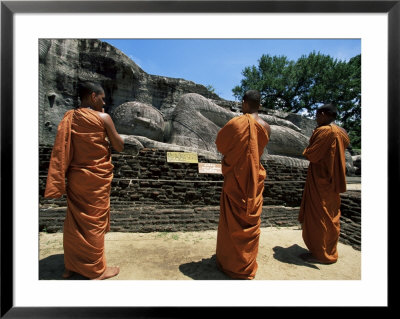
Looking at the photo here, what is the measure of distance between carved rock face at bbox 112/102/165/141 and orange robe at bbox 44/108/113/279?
4.73 m

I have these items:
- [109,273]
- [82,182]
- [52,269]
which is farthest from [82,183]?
[52,269]

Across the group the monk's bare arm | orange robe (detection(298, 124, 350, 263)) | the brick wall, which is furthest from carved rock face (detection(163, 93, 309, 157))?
the monk's bare arm

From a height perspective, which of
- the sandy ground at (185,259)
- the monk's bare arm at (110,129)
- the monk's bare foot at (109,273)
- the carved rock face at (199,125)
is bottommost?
the sandy ground at (185,259)

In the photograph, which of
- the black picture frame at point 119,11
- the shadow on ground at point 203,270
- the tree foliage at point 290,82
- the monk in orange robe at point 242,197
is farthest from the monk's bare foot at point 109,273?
the tree foliage at point 290,82

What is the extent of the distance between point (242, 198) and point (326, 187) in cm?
140

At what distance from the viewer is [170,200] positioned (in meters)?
4.37

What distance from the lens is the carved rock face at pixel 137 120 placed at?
21.3ft

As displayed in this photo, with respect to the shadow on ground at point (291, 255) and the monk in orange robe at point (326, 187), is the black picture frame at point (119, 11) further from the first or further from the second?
the shadow on ground at point (291, 255)

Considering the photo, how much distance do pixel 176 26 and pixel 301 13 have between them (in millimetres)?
1246

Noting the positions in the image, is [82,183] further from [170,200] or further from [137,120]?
[137,120]

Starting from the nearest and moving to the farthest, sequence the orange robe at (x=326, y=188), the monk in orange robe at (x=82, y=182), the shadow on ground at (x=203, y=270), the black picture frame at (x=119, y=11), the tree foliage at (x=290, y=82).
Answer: the black picture frame at (x=119, y=11)
the monk in orange robe at (x=82, y=182)
the shadow on ground at (x=203, y=270)
the orange robe at (x=326, y=188)
the tree foliage at (x=290, y=82)

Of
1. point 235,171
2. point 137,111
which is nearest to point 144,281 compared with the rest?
point 235,171

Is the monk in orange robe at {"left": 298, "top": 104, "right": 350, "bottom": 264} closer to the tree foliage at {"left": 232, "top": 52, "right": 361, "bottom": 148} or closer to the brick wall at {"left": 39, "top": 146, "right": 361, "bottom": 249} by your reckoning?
the brick wall at {"left": 39, "top": 146, "right": 361, "bottom": 249}

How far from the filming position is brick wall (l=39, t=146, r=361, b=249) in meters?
3.55
